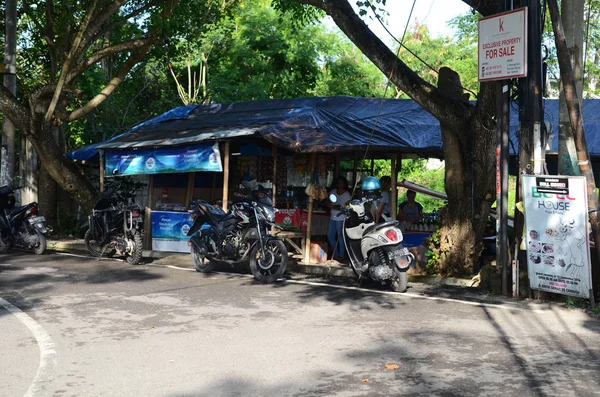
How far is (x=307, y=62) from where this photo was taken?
28.4 metres

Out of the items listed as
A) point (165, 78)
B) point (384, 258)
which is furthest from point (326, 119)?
point (165, 78)

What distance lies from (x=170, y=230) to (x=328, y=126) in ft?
14.5

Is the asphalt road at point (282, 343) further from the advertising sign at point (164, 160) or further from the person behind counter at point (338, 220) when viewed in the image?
the advertising sign at point (164, 160)

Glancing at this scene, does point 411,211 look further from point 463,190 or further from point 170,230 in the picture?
point 170,230

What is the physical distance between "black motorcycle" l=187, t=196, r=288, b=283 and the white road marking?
3867 mm

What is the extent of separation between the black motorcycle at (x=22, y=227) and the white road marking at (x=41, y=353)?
258 inches

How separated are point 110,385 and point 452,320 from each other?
4093 mm

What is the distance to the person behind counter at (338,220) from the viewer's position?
14039mm

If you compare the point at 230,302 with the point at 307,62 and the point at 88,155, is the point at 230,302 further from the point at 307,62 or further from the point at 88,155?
the point at 307,62

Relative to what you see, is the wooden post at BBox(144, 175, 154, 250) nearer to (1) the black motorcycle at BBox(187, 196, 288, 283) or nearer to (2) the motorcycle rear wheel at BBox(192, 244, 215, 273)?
(1) the black motorcycle at BBox(187, 196, 288, 283)

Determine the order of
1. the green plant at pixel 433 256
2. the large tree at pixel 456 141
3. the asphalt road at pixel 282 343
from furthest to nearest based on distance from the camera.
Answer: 1. the green plant at pixel 433 256
2. the large tree at pixel 456 141
3. the asphalt road at pixel 282 343

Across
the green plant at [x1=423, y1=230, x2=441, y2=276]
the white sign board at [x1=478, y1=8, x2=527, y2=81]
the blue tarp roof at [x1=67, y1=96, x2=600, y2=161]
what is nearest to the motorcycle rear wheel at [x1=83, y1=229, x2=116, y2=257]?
the blue tarp roof at [x1=67, y1=96, x2=600, y2=161]

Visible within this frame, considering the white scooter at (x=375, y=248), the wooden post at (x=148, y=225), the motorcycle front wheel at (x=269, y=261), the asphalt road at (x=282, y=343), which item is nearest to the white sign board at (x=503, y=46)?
the white scooter at (x=375, y=248)

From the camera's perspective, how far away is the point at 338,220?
14.0 meters
